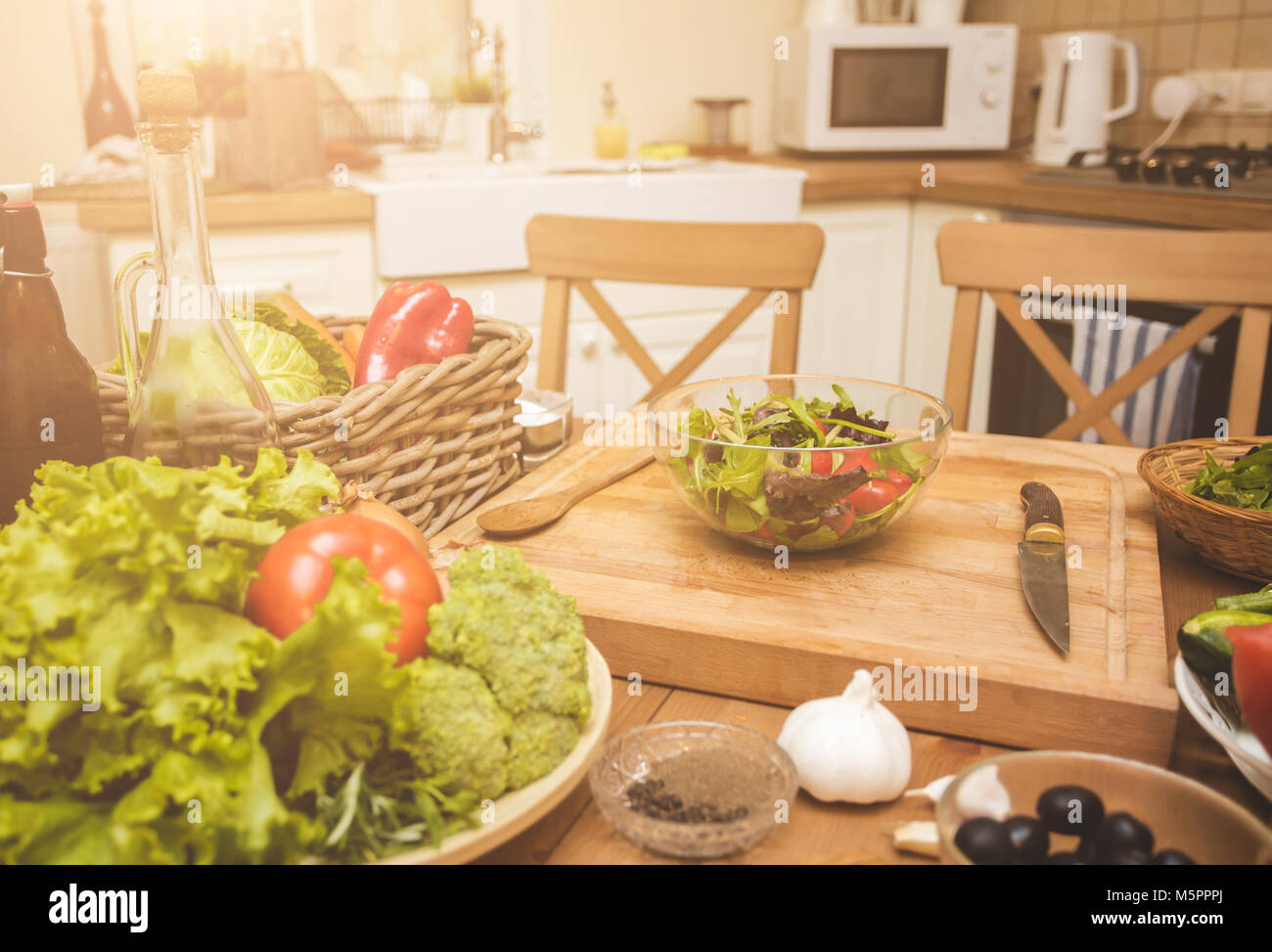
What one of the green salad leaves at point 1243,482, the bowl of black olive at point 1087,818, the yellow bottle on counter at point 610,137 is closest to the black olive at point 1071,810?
the bowl of black olive at point 1087,818

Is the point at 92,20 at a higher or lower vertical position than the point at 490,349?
higher

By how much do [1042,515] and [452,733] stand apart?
0.59m

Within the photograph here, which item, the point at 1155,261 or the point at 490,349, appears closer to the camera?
the point at 490,349

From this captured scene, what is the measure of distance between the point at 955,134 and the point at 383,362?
2.46m

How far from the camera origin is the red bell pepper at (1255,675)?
0.54 m

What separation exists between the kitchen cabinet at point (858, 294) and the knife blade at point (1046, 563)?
184cm

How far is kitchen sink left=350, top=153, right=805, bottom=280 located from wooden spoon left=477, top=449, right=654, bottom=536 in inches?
51.2

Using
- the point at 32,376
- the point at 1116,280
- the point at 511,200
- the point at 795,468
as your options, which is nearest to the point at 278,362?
the point at 32,376

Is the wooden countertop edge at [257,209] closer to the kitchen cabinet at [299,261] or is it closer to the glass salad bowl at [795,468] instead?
the kitchen cabinet at [299,261]

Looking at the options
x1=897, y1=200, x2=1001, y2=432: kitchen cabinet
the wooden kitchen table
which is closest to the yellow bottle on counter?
x1=897, y1=200, x2=1001, y2=432: kitchen cabinet

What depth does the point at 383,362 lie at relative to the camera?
40.0 inches
